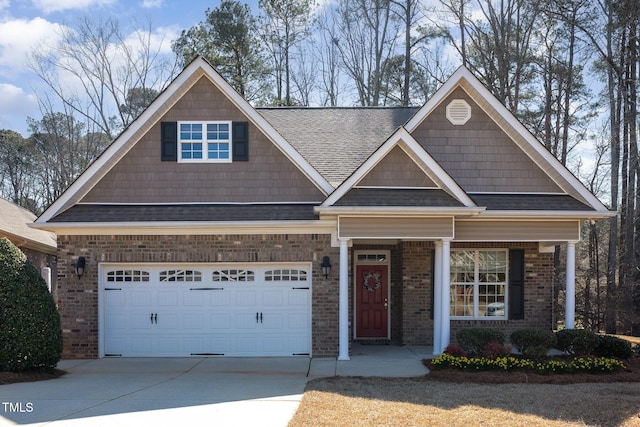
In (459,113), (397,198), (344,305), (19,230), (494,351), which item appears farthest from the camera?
(19,230)

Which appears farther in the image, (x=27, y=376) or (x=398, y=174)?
(x=398, y=174)

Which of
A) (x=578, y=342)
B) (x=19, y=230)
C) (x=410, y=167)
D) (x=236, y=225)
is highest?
(x=410, y=167)

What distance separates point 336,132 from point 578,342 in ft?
26.4

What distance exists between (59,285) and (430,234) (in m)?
8.42

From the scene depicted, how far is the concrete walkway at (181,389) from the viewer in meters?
7.56

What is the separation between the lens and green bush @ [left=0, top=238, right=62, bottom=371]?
32.8 ft

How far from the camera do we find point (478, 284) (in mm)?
13664

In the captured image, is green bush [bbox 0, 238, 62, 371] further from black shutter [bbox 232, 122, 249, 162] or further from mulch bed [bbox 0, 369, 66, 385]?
black shutter [bbox 232, 122, 249, 162]

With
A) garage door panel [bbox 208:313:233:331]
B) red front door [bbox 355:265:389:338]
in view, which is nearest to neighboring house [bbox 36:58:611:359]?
garage door panel [bbox 208:313:233:331]

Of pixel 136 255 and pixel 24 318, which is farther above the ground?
pixel 136 255

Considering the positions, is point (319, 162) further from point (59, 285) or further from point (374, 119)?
point (59, 285)

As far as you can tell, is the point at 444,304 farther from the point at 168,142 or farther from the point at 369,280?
A: the point at 168,142

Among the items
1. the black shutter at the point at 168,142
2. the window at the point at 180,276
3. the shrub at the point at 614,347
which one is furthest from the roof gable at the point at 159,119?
the shrub at the point at 614,347

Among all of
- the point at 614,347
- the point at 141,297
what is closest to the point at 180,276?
the point at 141,297
